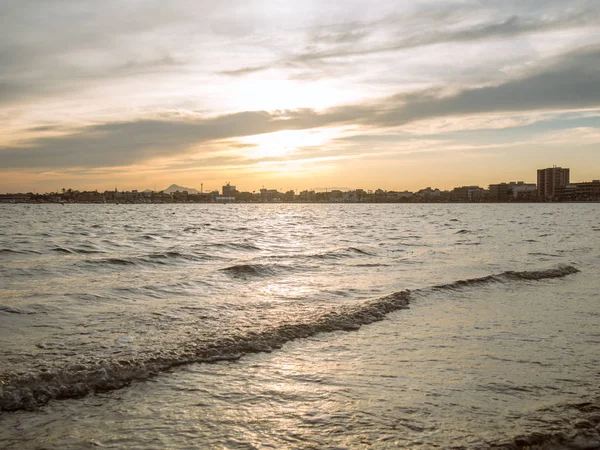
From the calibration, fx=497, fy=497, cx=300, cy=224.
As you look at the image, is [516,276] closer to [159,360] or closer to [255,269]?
[255,269]

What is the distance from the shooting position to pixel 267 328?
9.45 m

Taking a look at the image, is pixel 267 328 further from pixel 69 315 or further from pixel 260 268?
pixel 260 268

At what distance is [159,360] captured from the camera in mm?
7418

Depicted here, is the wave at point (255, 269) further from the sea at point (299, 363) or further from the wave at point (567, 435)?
the wave at point (567, 435)

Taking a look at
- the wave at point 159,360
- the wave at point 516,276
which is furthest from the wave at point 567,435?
the wave at point 516,276

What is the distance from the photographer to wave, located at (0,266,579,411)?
6.18 m

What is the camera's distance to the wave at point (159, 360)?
6.18 meters

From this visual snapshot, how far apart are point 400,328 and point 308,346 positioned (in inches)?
87.2

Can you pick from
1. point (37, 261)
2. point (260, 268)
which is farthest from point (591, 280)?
point (37, 261)

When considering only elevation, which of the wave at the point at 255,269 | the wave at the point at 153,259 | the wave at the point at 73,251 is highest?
the wave at the point at 73,251

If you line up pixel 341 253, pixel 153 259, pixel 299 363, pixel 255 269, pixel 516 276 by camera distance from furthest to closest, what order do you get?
pixel 341 253 < pixel 153 259 < pixel 255 269 < pixel 516 276 < pixel 299 363

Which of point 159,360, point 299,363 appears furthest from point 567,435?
point 159,360

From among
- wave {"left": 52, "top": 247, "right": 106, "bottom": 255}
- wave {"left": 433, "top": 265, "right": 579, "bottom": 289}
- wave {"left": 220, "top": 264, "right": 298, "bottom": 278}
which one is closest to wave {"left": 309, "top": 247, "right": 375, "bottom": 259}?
wave {"left": 220, "top": 264, "right": 298, "bottom": 278}

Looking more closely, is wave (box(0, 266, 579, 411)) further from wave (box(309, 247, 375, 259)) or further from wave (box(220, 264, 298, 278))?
wave (box(309, 247, 375, 259))
